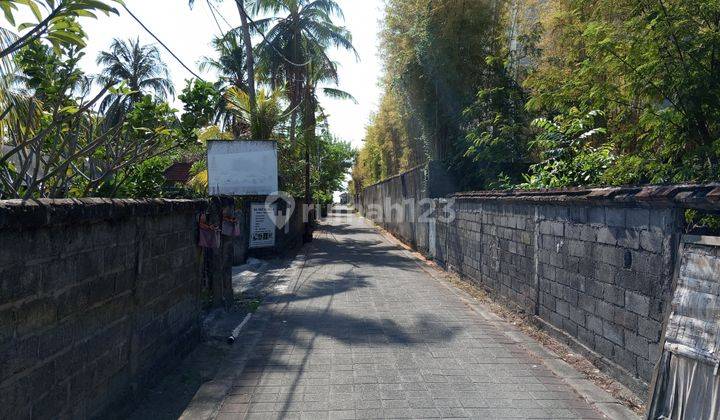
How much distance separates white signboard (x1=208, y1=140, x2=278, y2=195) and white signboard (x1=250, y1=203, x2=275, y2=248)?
136 centimetres

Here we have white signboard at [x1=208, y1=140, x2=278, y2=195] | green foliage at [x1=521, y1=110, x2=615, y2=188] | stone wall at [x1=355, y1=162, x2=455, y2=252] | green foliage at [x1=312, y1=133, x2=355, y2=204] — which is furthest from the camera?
green foliage at [x1=312, y1=133, x2=355, y2=204]

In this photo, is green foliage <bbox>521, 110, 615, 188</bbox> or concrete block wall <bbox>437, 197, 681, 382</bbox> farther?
green foliage <bbox>521, 110, 615, 188</bbox>

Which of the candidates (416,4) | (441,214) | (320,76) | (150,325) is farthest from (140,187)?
(320,76)

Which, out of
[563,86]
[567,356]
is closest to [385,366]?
[567,356]

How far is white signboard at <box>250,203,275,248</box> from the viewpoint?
53.2ft

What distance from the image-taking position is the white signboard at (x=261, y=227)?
16.2 meters

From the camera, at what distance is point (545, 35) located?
1459cm

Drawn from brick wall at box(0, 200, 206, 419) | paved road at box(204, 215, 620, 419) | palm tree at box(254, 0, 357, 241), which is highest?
palm tree at box(254, 0, 357, 241)

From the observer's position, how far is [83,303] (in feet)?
13.1

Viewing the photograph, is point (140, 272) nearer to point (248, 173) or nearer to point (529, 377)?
point (529, 377)

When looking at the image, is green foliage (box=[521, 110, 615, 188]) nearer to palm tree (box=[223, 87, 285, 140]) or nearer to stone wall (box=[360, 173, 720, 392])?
stone wall (box=[360, 173, 720, 392])

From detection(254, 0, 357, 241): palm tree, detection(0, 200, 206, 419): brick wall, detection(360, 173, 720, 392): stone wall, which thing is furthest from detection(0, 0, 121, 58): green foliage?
detection(254, 0, 357, 241): palm tree

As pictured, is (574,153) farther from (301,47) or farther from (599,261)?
(301,47)

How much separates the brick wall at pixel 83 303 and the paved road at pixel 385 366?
988 millimetres
